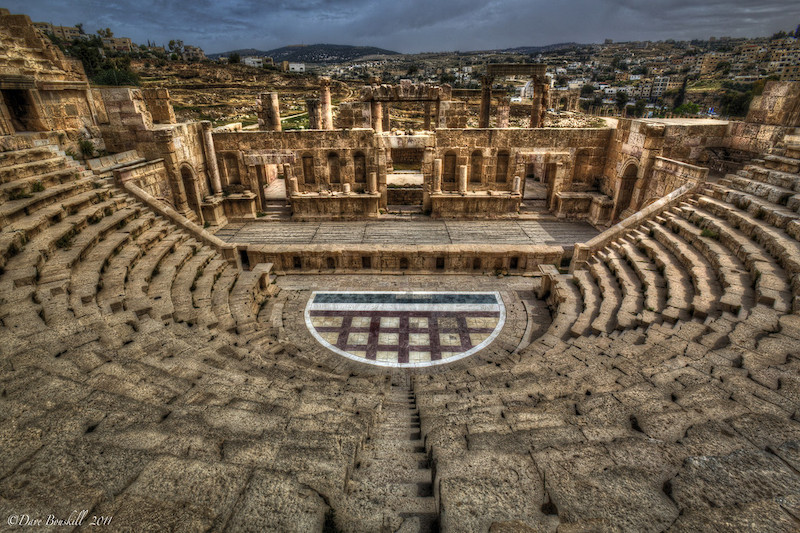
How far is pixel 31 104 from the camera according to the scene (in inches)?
459

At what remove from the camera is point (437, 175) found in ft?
53.2

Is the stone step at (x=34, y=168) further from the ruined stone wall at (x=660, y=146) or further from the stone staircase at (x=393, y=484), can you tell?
the ruined stone wall at (x=660, y=146)

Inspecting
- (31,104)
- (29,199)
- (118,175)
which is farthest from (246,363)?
(31,104)

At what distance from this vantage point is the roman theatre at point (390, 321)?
306 cm

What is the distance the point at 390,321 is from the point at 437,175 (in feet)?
26.8

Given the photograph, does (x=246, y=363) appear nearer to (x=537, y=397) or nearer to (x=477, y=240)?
(x=537, y=397)

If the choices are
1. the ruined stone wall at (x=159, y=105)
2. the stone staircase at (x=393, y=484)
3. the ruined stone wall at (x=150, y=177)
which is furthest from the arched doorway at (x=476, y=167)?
the stone staircase at (x=393, y=484)

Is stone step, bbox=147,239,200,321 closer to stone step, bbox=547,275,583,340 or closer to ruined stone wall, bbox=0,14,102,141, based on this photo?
ruined stone wall, bbox=0,14,102,141

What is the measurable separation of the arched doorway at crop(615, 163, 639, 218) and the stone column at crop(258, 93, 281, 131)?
15371 millimetres

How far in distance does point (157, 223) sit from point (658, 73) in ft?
508

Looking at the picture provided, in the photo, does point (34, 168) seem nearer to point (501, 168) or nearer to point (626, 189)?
point (501, 168)

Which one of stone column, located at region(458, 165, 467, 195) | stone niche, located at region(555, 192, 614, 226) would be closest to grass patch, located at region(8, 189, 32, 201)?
stone column, located at region(458, 165, 467, 195)

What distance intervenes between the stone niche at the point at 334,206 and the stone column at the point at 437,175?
2.38 meters

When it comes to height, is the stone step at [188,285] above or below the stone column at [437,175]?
below
